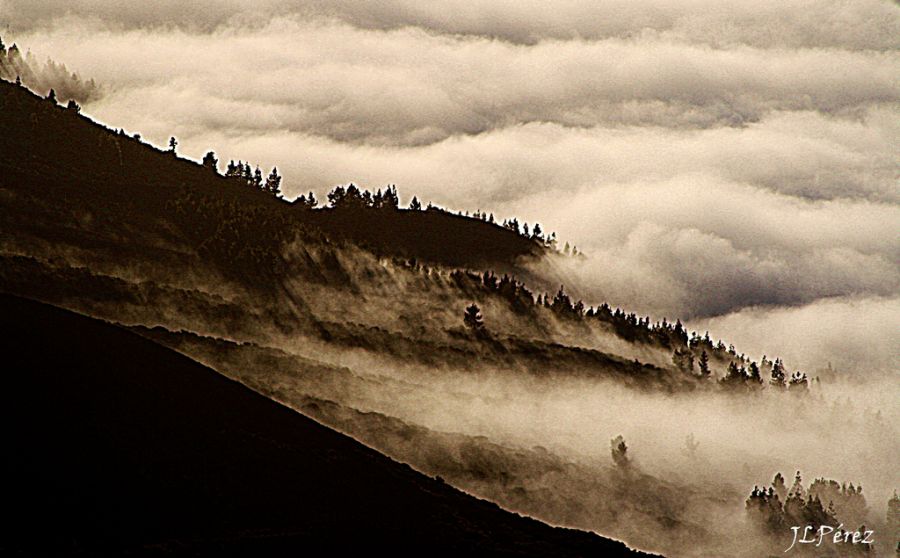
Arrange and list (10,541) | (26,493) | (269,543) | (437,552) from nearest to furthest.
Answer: (10,541), (26,493), (269,543), (437,552)

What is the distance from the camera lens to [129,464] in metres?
188

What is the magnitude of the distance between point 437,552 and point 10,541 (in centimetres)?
7075

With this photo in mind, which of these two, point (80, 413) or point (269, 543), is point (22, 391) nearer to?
point (80, 413)

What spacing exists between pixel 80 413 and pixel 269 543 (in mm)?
42745

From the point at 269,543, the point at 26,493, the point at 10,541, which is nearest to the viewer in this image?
the point at 10,541

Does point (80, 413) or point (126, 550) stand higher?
point (80, 413)

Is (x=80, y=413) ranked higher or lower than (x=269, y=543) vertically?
higher

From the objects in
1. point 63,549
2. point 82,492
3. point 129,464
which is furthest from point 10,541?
point 129,464

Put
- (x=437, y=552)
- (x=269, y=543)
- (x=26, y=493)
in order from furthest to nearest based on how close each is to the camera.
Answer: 1. (x=437, y=552)
2. (x=269, y=543)
3. (x=26, y=493)

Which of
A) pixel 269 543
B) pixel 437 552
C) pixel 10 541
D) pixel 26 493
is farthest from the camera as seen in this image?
pixel 437 552

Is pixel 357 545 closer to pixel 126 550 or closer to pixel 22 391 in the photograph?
pixel 126 550

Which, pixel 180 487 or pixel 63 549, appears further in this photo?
pixel 180 487

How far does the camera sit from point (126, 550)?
6403 inches

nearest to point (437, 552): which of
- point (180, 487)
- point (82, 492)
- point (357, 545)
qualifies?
point (357, 545)
